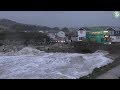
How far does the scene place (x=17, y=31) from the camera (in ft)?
23.8

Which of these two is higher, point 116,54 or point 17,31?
point 17,31
